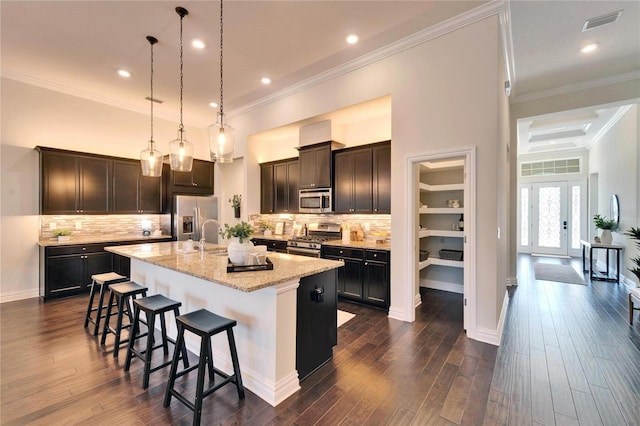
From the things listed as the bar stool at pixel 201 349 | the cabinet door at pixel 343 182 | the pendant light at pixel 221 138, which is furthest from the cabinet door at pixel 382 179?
the bar stool at pixel 201 349

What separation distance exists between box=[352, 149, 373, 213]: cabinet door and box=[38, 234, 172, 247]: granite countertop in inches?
162

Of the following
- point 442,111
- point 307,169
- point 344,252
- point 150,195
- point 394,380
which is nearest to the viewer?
point 394,380

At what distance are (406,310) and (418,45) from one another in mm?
3494

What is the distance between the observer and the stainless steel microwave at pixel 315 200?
516 centimetres

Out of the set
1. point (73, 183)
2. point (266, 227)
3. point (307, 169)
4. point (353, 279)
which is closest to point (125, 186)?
point (73, 183)

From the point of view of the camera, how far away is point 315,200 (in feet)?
17.5

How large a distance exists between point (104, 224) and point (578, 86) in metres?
9.25

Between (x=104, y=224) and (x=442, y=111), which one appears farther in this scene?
(x=104, y=224)

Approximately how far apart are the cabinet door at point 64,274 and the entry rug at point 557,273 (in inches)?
354

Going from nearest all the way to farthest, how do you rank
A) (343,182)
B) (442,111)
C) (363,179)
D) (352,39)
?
(442,111)
(352,39)
(363,179)
(343,182)

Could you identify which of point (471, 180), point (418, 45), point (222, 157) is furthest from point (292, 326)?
point (418, 45)

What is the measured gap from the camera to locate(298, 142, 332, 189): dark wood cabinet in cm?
513

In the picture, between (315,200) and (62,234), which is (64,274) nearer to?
(62,234)

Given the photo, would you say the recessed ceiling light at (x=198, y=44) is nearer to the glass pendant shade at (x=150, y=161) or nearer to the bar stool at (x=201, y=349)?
the glass pendant shade at (x=150, y=161)
